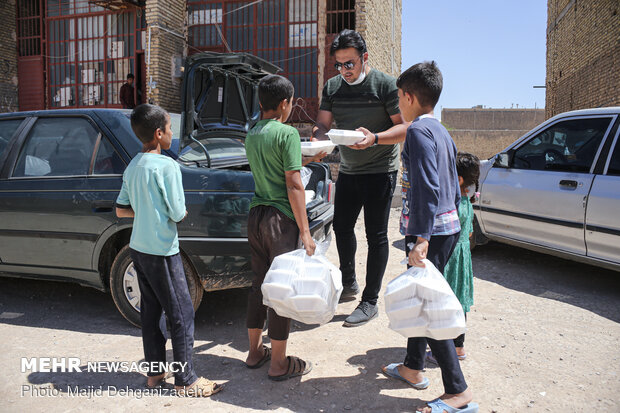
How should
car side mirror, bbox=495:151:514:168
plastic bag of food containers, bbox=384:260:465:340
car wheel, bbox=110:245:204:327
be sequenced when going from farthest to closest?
1. car side mirror, bbox=495:151:514:168
2. car wheel, bbox=110:245:204:327
3. plastic bag of food containers, bbox=384:260:465:340

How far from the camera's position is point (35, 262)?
376 centimetres

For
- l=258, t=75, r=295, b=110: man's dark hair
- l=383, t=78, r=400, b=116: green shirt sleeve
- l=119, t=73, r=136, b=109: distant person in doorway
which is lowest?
l=258, t=75, r=295, b=110: man's dark hair

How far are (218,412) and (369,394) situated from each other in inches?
32.7

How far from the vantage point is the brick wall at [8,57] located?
48.3 feet

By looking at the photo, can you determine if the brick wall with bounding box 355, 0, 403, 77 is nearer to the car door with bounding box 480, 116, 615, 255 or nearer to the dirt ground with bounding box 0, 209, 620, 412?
the car door with bounding box 480, 116, 615, 255

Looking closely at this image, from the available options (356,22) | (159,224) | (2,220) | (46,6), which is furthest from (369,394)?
(46,6)

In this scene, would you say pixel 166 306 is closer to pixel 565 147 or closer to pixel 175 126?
pixel 175 126

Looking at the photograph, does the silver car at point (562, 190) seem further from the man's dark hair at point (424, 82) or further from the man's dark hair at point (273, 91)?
the man's dark hair at point (273, 91)

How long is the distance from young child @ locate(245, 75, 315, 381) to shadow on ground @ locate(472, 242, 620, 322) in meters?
2.86

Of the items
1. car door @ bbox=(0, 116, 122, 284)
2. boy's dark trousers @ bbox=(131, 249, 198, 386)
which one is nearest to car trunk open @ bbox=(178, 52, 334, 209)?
car door @ bbox=(0, 116, 122, 284)

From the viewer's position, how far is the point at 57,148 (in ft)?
12.6

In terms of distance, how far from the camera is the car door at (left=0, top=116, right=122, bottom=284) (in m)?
3.53

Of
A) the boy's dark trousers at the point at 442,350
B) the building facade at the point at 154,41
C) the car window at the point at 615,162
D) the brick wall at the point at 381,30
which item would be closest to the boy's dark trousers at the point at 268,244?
the boy's dark trousers at the point at 442,350

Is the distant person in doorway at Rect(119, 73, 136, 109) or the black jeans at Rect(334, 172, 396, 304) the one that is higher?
the distant person in doorway at Rect(119, 73, 136, 109)
